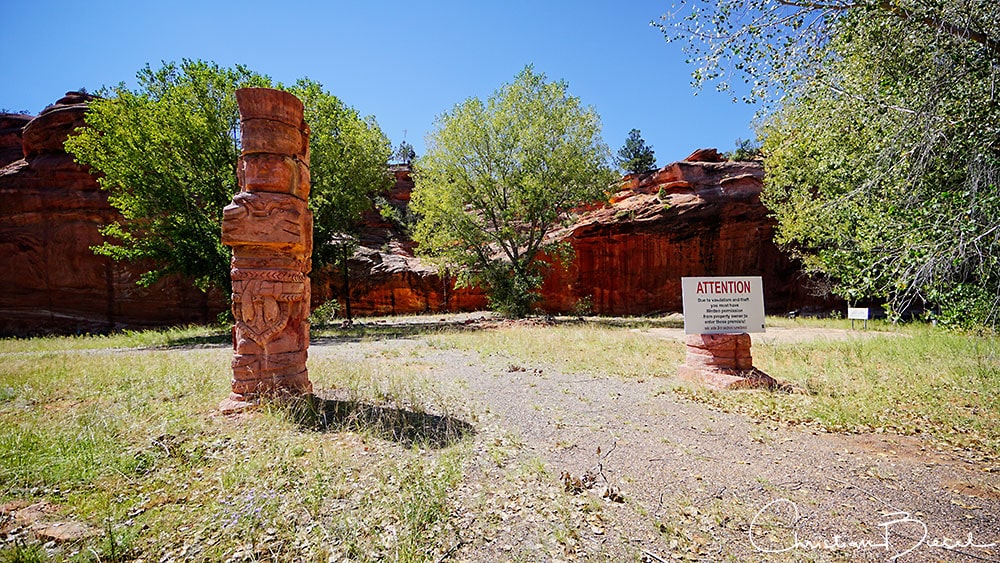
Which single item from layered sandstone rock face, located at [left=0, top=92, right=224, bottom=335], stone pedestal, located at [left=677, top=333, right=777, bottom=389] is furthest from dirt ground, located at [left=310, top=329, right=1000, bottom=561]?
layered sandstone rock face, located at [left=0, top=92, right=224, bottom=335]

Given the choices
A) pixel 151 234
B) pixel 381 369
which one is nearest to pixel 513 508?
pixel 381 369

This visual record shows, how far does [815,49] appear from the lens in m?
6.81

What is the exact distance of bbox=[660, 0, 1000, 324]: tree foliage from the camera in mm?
5570

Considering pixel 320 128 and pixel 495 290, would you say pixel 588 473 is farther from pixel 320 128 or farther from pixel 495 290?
pixel 320 128

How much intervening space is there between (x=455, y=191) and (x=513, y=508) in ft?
59.7

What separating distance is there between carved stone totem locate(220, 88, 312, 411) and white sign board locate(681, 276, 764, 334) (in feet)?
21.4

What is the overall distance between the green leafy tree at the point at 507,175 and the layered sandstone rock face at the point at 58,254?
15766 mm

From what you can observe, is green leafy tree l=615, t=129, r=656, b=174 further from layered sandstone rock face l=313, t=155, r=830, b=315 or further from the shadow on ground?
the shadow on ground

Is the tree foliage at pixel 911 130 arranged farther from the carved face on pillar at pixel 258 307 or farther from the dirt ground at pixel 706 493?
the carved face on pillar at pixel 258 307

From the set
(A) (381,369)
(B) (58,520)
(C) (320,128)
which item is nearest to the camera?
(B) (58,520)

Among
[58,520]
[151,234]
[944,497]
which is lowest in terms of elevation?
[944,497]

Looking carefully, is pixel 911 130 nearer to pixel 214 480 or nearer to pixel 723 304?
pixel 723 304

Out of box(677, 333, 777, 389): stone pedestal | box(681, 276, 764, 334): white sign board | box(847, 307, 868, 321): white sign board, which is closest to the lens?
box(677, 333, 777, 389): stone pedestal

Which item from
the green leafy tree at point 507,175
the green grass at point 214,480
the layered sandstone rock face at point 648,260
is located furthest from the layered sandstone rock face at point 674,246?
the green grass at point 214,480
